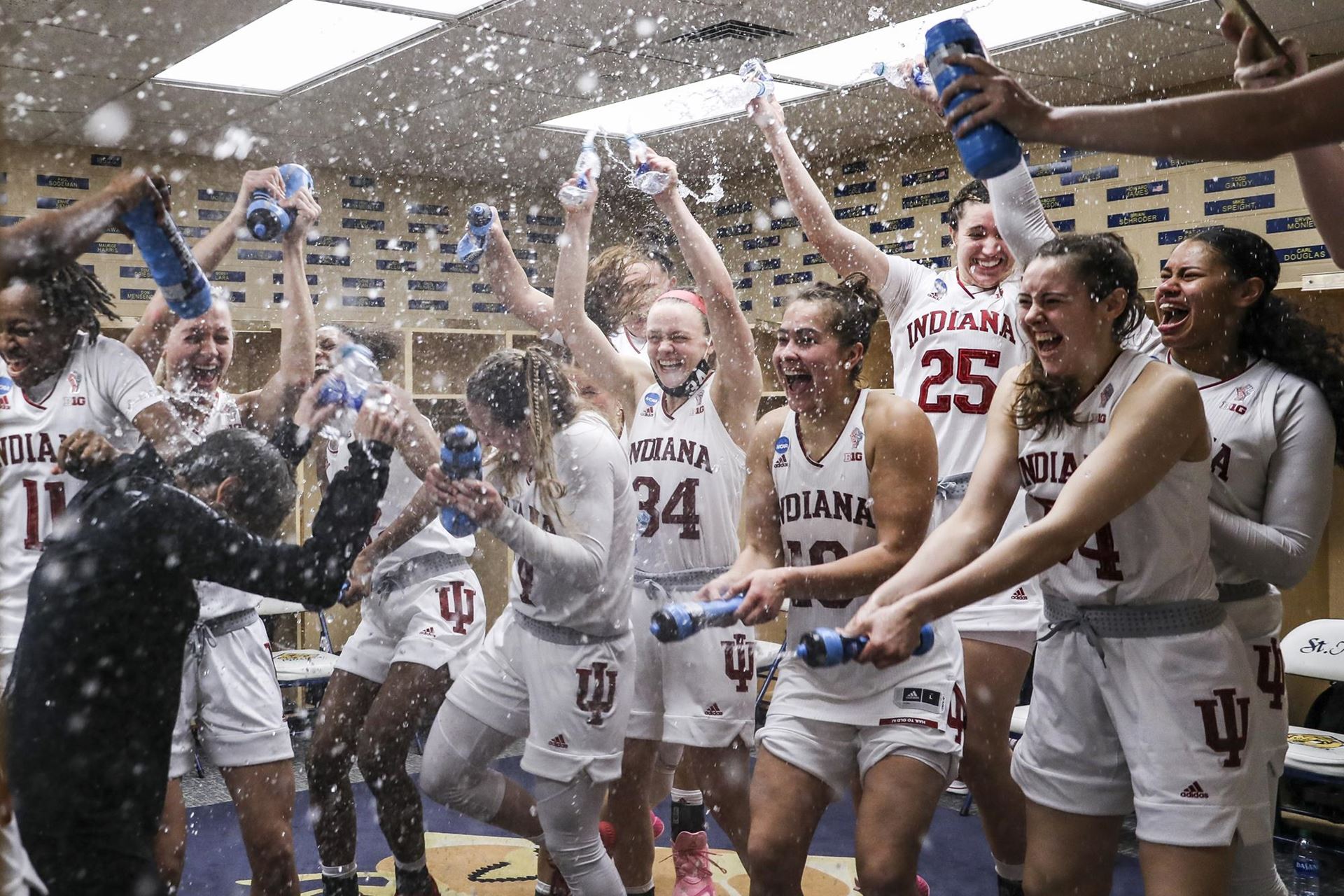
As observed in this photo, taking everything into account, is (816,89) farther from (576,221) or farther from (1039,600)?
(1039,600)

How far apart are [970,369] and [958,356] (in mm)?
30

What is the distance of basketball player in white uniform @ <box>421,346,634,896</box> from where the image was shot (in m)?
1.84

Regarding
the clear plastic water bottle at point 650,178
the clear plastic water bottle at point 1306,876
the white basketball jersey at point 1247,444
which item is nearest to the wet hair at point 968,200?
the clear plastic water bottle at point 650,178

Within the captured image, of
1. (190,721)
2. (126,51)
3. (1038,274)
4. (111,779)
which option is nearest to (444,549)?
(190,721)

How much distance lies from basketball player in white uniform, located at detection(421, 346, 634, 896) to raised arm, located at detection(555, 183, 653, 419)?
0.20 meters

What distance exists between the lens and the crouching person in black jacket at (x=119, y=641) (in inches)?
47.8

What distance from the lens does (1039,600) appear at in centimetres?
192

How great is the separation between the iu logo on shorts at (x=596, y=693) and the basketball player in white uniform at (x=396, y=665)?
16.1 inches

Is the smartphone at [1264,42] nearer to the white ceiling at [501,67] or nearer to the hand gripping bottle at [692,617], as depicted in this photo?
the hand gripping bottle at [692,617]

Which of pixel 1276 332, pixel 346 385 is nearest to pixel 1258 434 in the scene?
pixel 1276 332

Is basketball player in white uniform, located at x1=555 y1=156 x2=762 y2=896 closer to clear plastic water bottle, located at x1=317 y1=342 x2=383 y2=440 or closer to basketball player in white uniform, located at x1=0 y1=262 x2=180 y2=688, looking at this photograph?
clear plastic water bottle, located at x1=317 y1=342 x2=383 y2=440

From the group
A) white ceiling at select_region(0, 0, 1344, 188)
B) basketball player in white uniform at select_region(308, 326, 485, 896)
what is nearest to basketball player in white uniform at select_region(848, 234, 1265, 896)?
basketball player in white uniform at select_region(308, 326, 485, 896)

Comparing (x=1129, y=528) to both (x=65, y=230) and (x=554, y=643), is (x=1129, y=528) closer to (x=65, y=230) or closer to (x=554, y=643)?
(x=554, y=643)

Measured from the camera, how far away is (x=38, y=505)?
1731 mm
